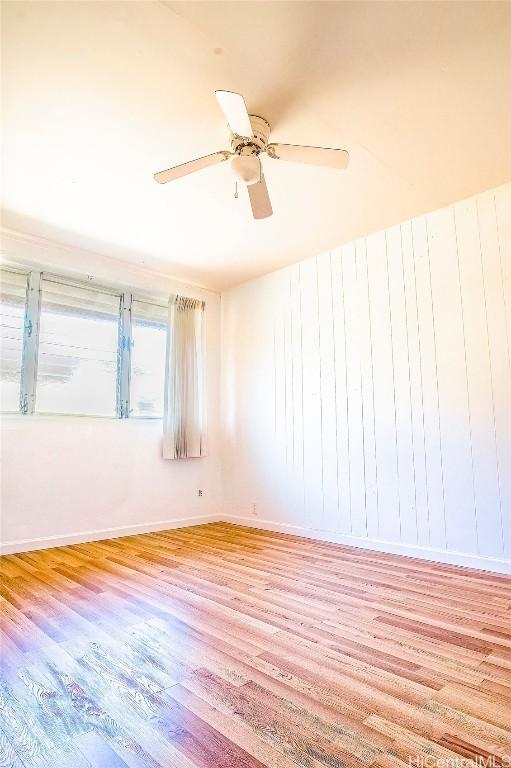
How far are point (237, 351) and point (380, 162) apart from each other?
2.77 metres

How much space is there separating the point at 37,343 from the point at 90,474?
1.31m

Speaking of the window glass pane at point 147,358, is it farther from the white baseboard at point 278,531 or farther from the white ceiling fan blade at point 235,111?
the white ceiling fan blade at point 235,111

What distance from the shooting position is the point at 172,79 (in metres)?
2.12

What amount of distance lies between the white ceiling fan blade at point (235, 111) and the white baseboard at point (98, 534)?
350 cm

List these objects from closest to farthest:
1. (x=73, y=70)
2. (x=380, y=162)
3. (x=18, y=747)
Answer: (x=18, y=747) → (x=73, y=70) → (x=380, y=162)

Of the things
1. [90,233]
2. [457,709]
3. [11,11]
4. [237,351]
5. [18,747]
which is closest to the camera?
[18,747]

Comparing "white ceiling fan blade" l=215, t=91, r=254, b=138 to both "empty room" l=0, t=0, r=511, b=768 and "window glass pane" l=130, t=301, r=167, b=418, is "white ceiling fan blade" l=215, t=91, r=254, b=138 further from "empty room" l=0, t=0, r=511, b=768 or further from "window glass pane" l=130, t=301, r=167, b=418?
"window glass pane" l=130, t=301, r=167, b=418

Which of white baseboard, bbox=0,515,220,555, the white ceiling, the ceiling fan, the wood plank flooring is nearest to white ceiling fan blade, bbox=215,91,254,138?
the ceiling fan

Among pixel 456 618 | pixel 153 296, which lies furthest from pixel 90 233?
pixel 456 618

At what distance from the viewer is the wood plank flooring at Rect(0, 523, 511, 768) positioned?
1.25 metres

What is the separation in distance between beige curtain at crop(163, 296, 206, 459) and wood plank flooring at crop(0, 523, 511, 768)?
1.75 meters

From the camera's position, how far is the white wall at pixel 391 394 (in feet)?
10.1

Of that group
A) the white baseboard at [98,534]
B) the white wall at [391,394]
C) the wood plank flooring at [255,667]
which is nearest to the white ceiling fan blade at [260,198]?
the white wall at [391,394]

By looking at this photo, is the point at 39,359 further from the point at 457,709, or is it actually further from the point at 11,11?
the point at 457,709
